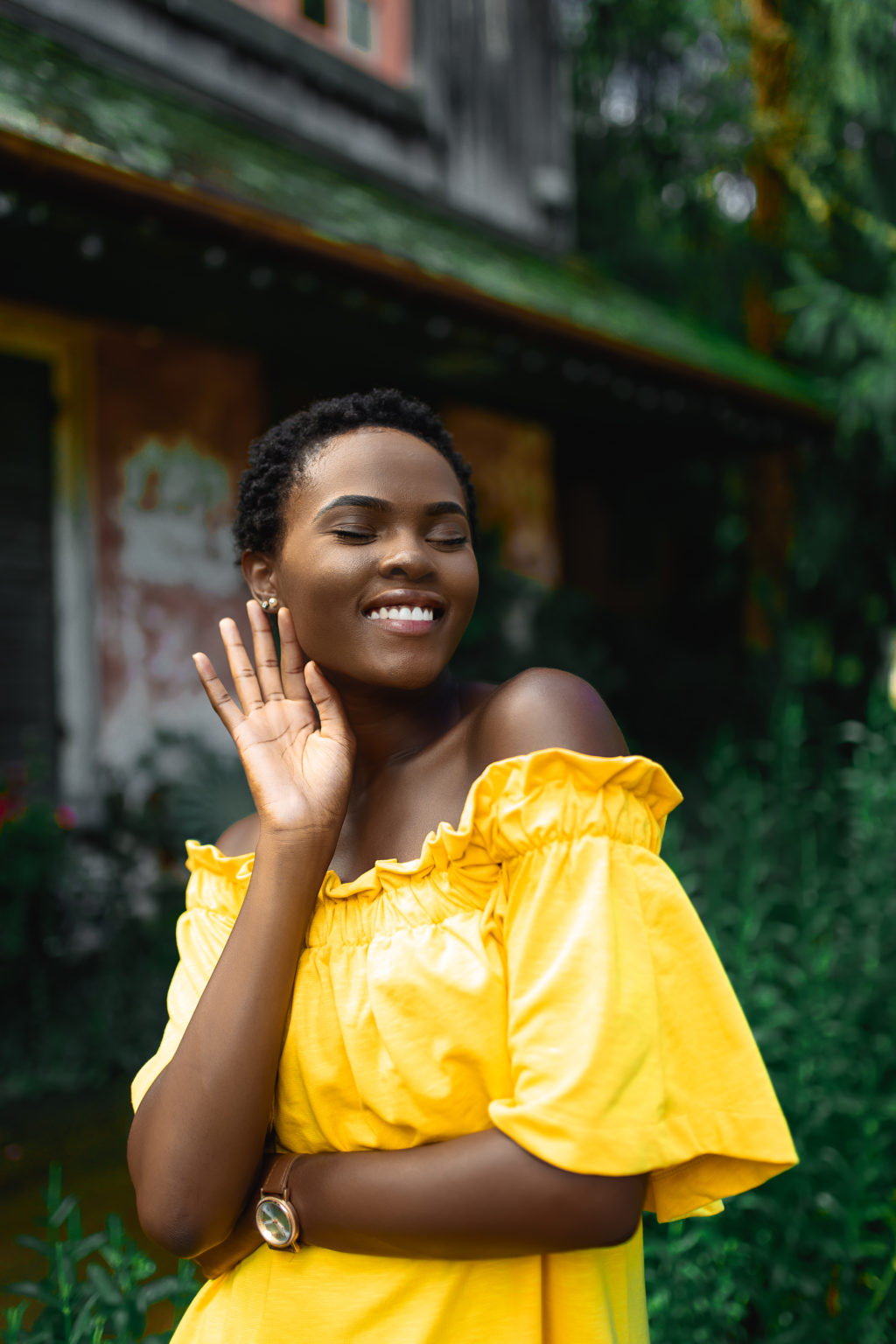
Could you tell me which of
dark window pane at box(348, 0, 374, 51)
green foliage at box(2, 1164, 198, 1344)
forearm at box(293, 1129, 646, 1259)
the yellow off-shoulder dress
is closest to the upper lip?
the yellow off-shoulder dress

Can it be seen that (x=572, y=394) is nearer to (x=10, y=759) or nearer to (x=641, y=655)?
(x=641, y=655)

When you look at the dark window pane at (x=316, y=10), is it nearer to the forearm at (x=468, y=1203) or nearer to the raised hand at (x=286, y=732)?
the raised hand at (x=286, y=732)

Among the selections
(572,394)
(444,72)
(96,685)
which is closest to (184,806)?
(96,685)

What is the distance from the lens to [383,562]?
1.22 m

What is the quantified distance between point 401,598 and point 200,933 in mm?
480

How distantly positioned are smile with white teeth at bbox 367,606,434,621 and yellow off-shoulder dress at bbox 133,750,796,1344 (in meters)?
0.23

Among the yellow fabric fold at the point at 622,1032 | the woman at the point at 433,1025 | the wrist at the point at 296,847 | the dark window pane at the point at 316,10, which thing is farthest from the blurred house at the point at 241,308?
the yellow fabric fold at the point at 622,1032

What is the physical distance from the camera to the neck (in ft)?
4.34

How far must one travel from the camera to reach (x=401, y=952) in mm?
1122

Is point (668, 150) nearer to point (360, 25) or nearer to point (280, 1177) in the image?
point (360, 25)

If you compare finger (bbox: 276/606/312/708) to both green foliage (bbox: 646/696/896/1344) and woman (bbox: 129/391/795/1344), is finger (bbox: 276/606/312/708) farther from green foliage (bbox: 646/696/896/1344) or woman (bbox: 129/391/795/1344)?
green foliage (bbox: 646/696/896/1344)

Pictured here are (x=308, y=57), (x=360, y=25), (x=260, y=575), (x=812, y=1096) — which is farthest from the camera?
(x=360, y=25)

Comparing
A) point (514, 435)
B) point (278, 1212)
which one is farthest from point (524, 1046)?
point (514, 435)

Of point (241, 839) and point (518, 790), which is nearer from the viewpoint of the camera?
point (518, 790)
